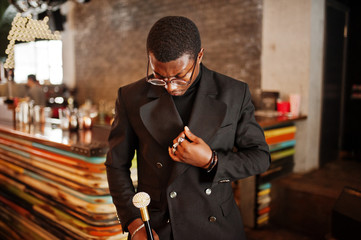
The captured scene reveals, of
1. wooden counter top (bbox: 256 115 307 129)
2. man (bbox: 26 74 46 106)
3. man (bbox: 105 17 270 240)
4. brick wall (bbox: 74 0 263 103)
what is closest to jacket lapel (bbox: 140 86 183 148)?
man (bbox: 105 17 270 240)

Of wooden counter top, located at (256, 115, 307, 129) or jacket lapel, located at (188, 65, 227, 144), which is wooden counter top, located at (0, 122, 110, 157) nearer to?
jacket lapel, located at (188, 65, 227, 144)

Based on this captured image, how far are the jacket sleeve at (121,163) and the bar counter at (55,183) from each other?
0.97 metres

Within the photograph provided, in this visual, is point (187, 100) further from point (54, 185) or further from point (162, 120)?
point (54, 185)

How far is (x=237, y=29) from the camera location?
4879mm

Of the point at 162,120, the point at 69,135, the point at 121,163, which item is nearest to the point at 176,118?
the point at 162,120

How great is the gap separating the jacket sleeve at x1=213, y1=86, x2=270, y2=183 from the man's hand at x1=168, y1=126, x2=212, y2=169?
0.07 m

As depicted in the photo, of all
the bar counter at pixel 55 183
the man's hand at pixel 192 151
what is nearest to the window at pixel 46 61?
the bar counter at pixel 55 183

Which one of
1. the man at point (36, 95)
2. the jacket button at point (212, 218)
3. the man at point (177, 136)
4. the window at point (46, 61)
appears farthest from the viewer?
the window at point (46, 61)

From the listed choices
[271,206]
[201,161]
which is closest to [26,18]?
[201,161]

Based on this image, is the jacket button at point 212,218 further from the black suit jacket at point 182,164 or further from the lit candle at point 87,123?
the lit candle at point 87,123

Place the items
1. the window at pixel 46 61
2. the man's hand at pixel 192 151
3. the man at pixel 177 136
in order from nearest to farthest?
the man's hand at pixel 192 151 < the man at pixel 177 136 < the window at pixel 46 61

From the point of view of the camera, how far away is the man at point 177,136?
1135mm

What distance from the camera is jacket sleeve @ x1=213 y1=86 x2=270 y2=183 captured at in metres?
1.12

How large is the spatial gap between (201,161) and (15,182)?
8.90 feet
